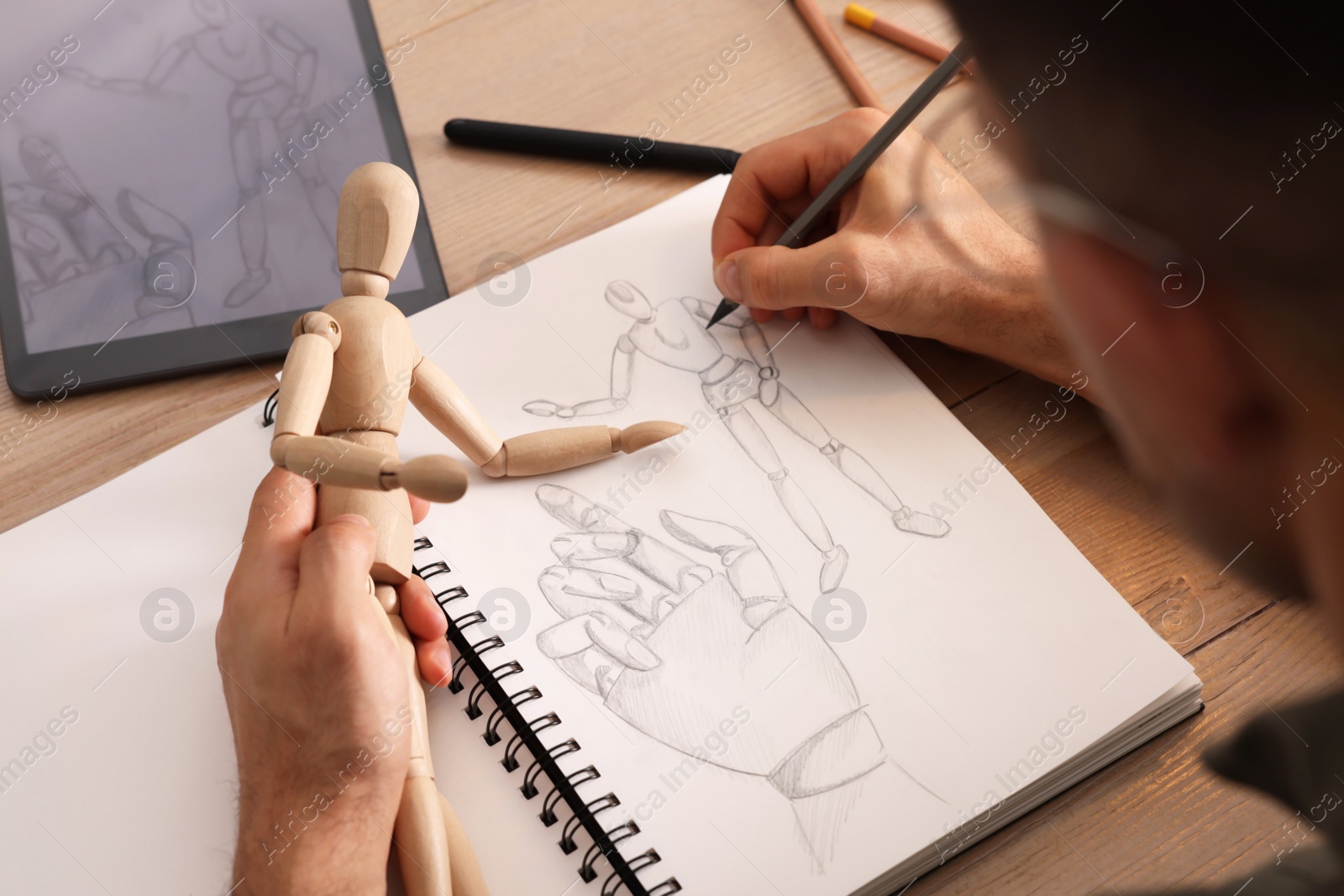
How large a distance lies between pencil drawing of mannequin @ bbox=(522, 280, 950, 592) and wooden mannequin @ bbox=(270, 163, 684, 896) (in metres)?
0.15

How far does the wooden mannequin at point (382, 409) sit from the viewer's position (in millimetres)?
541

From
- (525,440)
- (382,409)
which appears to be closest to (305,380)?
(382,409)

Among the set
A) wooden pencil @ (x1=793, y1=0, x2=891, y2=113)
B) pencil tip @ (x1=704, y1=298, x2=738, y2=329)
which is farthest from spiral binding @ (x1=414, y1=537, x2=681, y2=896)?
wooden pencil @ (x1=793, y1=0, x2=891, y2=113)

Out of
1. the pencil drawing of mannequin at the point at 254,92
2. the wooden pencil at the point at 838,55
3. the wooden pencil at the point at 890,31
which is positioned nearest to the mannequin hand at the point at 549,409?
the pencil drawing of mannequin at the point at 254,92

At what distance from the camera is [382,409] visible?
23.9 inches

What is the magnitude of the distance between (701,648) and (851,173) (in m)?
0.42

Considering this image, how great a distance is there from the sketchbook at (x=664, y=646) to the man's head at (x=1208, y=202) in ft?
1.16

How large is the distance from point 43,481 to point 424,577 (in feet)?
1.17

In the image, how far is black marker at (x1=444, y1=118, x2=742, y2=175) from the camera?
2.92 ft

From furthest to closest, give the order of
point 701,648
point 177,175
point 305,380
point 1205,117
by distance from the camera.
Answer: point 177,175 → point 701,648 → point 305,380 → point 1205,117

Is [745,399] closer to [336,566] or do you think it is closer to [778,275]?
[778,275]

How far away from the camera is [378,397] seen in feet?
1.98

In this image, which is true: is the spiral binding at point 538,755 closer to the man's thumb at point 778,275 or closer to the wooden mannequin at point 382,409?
the wooden mannequin at point 382,409

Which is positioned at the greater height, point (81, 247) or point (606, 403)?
point (81, 247)
